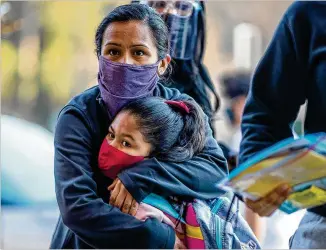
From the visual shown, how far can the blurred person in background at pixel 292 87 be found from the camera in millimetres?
1403

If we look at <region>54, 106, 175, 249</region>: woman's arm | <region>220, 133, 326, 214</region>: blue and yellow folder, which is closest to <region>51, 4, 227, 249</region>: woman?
<region>54, 106, 175, 249</region>: woman's arm

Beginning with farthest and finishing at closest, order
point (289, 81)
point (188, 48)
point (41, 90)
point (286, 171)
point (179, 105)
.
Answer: point (41, 90) → point (188, 48) → point (289, 81) → point (179, 105) → point (286, 171)

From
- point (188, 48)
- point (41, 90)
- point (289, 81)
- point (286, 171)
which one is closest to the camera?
point (286, 171)

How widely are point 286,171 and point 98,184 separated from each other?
1.16ft

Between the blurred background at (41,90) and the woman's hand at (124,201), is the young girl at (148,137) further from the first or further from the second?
the blurred background at (41,90)

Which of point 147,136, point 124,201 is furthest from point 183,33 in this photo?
point 124,201

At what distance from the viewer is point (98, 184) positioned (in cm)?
125

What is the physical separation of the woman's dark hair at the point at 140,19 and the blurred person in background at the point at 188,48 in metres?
0.12

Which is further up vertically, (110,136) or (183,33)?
(183,33)

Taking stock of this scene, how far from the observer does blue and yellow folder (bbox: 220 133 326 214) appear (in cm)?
114

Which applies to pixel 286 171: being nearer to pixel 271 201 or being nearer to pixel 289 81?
pixel 271 201

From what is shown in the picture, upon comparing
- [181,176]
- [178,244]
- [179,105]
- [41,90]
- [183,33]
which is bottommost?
[41,90]

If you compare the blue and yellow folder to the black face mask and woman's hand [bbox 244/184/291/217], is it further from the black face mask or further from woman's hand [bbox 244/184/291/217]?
the black face mask

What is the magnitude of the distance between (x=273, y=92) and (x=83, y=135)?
1.46ft
